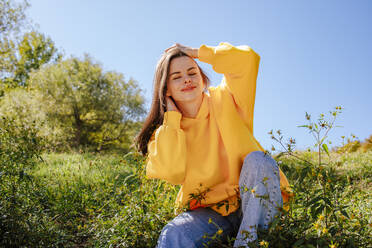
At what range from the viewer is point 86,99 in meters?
13.0

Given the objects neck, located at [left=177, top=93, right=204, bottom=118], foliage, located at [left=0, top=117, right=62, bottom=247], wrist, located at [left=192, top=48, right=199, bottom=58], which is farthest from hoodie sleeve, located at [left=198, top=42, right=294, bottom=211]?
foliage, located at [left=0, top=117, right=62, bottom=247]

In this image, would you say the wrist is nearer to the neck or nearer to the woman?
the woman

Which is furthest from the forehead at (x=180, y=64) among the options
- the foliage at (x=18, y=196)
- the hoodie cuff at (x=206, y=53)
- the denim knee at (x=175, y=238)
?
the foliage at (x=18, y=196)

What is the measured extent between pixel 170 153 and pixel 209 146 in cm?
33

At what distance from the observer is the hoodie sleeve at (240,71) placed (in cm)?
246

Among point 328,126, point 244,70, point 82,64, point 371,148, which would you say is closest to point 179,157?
point 244,70

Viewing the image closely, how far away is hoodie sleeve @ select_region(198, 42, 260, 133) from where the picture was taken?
2.46m

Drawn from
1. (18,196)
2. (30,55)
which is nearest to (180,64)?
(18,196)

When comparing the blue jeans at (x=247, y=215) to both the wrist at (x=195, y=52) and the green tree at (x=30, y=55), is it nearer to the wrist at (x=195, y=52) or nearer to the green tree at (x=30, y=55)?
the wrist at (x=195, y=52)

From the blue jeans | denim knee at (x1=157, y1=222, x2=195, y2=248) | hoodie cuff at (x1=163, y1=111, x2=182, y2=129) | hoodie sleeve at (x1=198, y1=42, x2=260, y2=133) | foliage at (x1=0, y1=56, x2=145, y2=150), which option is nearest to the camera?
the blue jeans

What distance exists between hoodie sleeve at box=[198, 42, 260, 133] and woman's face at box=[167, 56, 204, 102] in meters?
0.19

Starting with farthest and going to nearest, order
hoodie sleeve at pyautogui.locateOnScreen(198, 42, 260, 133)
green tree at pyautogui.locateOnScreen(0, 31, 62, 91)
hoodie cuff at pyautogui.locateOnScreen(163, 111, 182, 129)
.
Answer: green tree at pyautogui.locateOnScreen(0, 31, 62, 91), hoodie cuff at pyautogui.locateOnScreen(163, 111, 182, 129), hoodie sleeve at pyautogui.locateOnScreen(198, 42, 260, 133)

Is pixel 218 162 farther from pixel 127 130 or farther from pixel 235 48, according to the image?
pixel 127 130

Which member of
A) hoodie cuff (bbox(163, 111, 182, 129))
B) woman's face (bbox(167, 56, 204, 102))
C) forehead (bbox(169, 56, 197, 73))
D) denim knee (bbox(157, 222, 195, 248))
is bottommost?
denim knee (bbox(157, 222, 195, 248))
